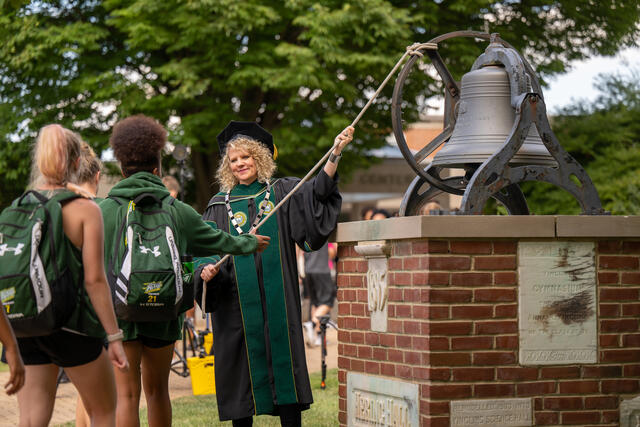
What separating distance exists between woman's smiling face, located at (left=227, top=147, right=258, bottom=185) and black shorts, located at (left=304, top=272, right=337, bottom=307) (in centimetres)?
915

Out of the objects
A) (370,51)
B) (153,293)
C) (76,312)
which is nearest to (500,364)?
(153,293)

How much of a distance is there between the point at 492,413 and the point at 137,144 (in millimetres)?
2313

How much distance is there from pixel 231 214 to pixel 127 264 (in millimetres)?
1305

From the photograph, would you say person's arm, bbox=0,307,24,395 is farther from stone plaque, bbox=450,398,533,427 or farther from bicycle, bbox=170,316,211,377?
bicycle, bbox=170,316,211,377

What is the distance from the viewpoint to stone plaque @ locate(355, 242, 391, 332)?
5.22m

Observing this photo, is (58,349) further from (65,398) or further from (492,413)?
(65,398)

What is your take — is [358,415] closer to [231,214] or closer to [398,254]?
[398,254]

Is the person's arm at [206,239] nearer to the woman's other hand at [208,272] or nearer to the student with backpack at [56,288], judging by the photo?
the woman's other hand at [208,272]

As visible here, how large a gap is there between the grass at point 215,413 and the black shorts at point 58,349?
3.82 m

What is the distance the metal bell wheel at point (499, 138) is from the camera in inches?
200

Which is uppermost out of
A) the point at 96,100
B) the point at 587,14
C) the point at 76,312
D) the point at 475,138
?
the point at 587,14

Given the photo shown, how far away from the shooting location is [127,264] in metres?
4.81

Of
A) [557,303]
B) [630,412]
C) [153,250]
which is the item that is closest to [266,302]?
[153,250]

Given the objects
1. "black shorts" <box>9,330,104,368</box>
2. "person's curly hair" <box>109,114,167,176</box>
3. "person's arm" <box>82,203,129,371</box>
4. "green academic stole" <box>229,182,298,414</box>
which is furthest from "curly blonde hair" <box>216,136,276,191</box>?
"black shorts" <box>9,330,104,368</box>
